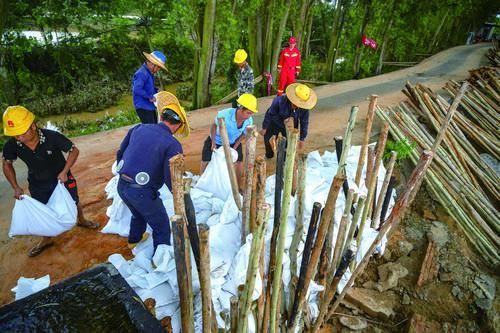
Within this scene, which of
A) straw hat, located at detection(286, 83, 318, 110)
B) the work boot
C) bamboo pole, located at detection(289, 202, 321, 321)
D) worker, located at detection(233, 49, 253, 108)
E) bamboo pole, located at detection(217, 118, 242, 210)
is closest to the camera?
bamboo pole, located at detection(289, 202, 321, 321)

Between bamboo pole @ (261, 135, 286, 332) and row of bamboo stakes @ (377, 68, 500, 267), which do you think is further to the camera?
row of bamboo stakes @ (377, 68, 500, 267)

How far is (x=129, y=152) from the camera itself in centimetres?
262

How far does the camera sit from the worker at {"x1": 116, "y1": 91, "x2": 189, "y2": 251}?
2.54 metres

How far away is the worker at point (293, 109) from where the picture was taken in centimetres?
384

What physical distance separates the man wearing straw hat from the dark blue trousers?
2134 mm

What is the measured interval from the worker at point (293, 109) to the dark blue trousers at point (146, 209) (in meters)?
2.02

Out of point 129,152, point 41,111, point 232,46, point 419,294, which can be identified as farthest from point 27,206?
point 41,111

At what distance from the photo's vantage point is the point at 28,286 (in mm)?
2789

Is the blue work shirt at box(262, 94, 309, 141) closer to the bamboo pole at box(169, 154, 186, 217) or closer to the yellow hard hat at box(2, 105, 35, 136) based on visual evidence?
the bamboo pole at box(169, 154, 186, 217)

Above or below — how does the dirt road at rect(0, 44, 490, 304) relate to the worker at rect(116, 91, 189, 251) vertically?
below

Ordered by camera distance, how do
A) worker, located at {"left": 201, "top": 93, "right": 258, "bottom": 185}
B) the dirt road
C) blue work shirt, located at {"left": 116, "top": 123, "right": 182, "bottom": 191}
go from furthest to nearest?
worker, located at {"left": 201, "top": 93, "right": 258, "bottom": 185} < the dirt road < blue work shirt, located at {"left": 116, "top": 123, "right": 182, "bottom": 191}

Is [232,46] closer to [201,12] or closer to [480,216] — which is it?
[201,12]

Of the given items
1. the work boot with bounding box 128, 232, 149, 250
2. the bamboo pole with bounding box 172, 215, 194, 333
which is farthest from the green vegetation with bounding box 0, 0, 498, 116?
the bamboo pole with bounding box 172, 215, 194, 333

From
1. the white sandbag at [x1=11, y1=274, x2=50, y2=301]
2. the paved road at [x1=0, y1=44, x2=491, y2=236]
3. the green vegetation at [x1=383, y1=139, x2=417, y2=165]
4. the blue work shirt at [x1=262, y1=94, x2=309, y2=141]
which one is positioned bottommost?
the paved road at [x1=0, y1=44, x2=491, y2=236]
